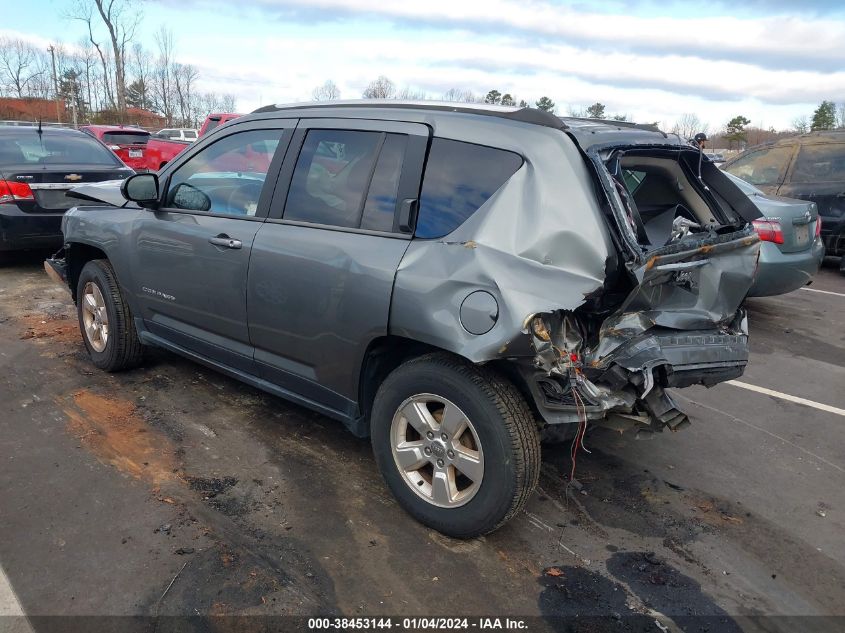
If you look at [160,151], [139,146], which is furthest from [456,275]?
[139,146]

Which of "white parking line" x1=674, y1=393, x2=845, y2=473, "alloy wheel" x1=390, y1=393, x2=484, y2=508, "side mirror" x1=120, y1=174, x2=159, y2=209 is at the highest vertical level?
"side mirror" x1=120, y1=174, x2=159, y2=209

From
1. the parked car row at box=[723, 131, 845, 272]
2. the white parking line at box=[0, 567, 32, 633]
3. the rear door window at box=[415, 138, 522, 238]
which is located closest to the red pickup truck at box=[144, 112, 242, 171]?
the parked car row at box=[723, 131, 845, 272]

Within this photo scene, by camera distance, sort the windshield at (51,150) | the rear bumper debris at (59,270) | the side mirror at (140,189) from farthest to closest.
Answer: the windshield at (51,150)
the rear bumper debris at (59,270)
the side mirror at (140,189)

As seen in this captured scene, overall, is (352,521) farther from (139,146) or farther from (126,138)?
(126,138)

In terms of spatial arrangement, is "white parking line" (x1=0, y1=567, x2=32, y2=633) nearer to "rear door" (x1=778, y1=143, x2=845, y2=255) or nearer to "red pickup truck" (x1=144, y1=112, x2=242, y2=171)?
"rear door" (x1=778, y1=143, x2=845, y2=255)

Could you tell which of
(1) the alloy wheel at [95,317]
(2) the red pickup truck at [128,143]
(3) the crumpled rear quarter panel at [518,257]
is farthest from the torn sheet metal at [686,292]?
(2) the red pickup truck at [128,143]

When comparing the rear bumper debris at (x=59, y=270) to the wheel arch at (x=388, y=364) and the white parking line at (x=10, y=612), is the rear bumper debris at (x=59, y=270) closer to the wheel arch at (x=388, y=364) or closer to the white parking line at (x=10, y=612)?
the white parking line at (x=10, y=612)

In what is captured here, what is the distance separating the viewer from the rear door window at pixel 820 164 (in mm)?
9484

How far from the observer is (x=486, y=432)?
2.66m

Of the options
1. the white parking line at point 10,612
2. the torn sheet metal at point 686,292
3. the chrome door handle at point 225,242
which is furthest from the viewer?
the chrome door handle at point 225,242

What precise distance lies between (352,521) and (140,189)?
2.49 metres

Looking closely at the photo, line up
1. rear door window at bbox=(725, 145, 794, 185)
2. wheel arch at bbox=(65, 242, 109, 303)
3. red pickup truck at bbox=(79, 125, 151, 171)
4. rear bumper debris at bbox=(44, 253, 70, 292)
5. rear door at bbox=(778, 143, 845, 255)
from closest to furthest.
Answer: wheel arch at bbox=(65, 242, 109, 303)
rear bumper debris at bbox=(44, 253, 70, 292)
rear door at bbox=(778, 143, 845, 255)
rear door window at bbox=(725, 145, 794, 185)
red pickup truck at bbox=(79, 125, 151, 171)

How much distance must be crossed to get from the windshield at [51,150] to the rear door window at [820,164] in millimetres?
9883

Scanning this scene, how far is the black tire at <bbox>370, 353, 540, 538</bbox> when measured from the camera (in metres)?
2.63
